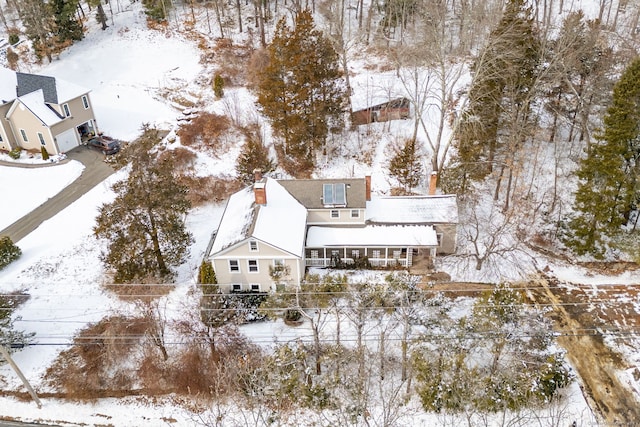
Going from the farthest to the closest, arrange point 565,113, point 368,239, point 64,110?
point 64,110 < point 565,113 < point 368,239

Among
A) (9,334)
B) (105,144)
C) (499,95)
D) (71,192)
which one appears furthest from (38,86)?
(499,95)

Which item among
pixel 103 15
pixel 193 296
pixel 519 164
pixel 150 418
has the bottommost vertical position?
pixel 150 418

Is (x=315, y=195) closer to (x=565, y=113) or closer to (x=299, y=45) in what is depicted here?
(x=299, y=45)

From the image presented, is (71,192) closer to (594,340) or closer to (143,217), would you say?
(143,217)

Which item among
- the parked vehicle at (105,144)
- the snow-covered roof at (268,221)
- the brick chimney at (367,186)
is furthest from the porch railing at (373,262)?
the parked vehicle at (105,144)

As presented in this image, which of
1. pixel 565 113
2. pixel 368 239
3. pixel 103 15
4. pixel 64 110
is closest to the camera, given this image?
pixel 368 239

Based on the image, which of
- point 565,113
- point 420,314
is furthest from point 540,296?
point 565,113

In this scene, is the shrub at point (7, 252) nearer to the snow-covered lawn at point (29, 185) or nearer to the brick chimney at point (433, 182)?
the snow-covered lawn at point (29, 185)
